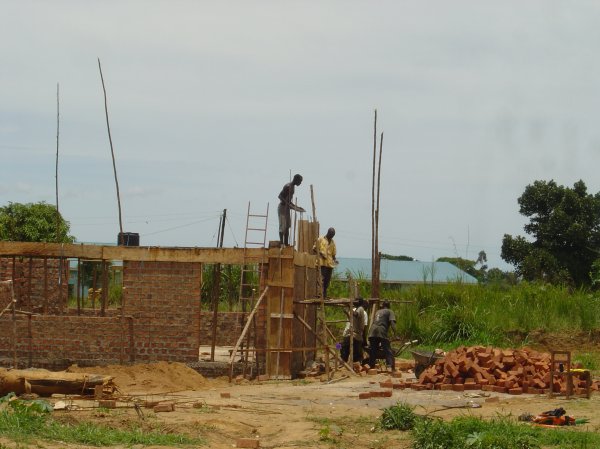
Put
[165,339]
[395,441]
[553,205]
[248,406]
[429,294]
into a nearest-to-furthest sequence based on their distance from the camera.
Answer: [395,441] < [248,406] < [165,339] < [429,294] < [553,205]

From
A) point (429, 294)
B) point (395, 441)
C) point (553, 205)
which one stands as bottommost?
point (395, 441)

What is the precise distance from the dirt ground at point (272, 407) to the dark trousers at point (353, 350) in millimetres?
1423

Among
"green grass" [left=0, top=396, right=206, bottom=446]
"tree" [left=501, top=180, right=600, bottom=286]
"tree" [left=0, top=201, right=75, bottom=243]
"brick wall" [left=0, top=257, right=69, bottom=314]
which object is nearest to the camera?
"green grass" [left=0, top=396, right=206, bottom=446]

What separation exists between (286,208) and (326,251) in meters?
1.80

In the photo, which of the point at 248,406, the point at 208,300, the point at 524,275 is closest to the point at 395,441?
the point at 248,406

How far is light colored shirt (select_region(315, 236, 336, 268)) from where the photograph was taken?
71.0 ft

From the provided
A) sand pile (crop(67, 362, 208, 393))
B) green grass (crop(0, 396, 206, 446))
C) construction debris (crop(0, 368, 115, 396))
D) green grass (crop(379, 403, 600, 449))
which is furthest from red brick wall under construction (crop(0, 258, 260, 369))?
green grass (crop(379, 403, 600, 449))

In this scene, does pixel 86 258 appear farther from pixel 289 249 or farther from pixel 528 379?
pixel 528 379

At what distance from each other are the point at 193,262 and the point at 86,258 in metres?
2.19

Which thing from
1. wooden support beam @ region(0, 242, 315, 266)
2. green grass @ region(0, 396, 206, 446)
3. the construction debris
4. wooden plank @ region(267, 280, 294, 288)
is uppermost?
wooden support beam @ region(0, 242, 315, 266)

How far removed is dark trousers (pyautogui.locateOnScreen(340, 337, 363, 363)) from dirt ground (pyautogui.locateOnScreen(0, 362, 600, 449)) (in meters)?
1.42

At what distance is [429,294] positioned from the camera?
27422 mm

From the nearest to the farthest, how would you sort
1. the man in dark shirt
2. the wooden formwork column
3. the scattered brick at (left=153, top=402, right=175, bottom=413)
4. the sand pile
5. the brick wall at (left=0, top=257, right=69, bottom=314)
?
1. the scattered brick at (left=153, top=402, right=175, bottom=413)
2. the sand pile
3. the wooden formwork column
4. the man in dark shirt
5. the brick wall at (left=0, top=257, right=69, bottom=314)

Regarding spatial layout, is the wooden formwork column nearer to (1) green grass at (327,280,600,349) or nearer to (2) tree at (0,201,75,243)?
(1) green grass at (327,280,600,349)
